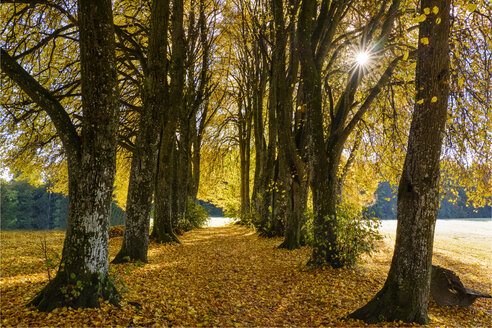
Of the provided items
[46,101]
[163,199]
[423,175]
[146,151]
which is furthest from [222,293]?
[163,199]

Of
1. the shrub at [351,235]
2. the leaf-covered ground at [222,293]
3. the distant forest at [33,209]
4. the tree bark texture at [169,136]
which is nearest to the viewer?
the leaf-covered ground at [222,293]

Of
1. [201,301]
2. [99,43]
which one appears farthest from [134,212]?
[99,43]

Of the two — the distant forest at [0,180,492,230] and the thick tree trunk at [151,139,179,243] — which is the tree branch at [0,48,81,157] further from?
the distant forest at [0,180,492,230]

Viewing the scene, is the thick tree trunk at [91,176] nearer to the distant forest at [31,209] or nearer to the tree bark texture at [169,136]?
the tree bark texture at [169,136]

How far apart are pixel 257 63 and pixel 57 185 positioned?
554 inches

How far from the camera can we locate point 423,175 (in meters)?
3.97

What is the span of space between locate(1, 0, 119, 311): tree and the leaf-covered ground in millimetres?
457

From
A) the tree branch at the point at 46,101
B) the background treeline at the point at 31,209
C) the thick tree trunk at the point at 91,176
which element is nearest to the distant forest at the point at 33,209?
the background treeline at the point at 31,209

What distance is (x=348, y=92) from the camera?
25.3 ft

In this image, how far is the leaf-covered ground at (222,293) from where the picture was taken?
395 cm

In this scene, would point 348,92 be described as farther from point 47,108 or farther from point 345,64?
point 47,108

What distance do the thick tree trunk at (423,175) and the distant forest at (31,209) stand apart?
1704 inches

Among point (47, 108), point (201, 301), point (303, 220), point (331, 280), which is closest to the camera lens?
point (47, 108)

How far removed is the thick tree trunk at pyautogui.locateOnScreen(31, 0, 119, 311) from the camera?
4.04 meters
